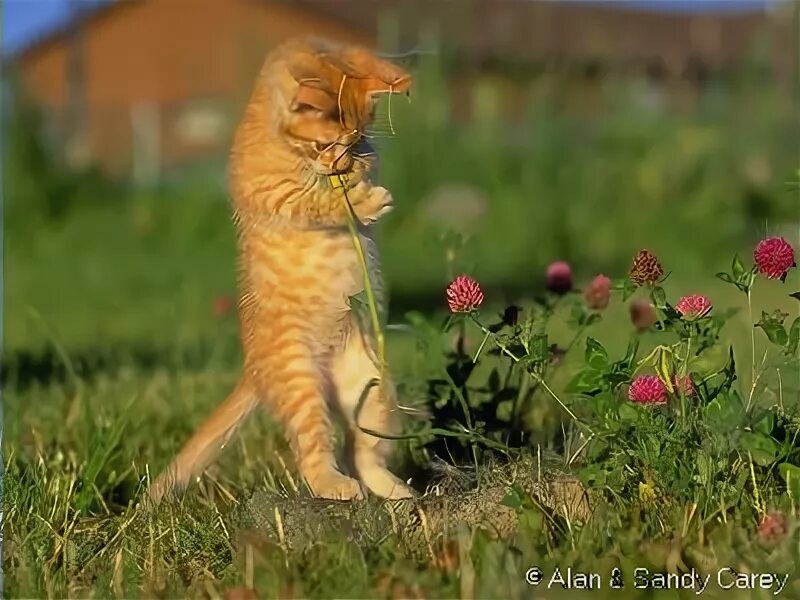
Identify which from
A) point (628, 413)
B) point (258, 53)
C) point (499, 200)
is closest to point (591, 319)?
point (628, 413)

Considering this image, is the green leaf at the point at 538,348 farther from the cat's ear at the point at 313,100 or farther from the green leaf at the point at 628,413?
the cat's ear at the point at 313,100

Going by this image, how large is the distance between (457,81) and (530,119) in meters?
0.69

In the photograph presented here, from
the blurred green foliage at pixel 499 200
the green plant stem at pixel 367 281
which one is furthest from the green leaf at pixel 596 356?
the blurred green foliage at pixel 499 200

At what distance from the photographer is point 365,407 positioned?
2164 mm

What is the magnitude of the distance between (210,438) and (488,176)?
4290 mm

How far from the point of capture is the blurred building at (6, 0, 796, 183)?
23.2 ft

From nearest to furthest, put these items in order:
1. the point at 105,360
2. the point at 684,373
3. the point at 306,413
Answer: the point at 684,373, the point at 306,413, the point at 105,360

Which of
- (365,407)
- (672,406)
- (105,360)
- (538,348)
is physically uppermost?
(538,348)

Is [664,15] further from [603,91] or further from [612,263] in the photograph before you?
[612,263]

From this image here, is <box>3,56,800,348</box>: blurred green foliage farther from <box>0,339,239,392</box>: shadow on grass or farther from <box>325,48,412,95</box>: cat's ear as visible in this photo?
<box>325,48,412,95</box>: cat's ear

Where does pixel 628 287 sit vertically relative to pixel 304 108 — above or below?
below

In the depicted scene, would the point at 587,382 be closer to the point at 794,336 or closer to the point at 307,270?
the point at 794,336

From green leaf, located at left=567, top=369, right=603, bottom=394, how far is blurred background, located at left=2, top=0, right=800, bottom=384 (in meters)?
2.23

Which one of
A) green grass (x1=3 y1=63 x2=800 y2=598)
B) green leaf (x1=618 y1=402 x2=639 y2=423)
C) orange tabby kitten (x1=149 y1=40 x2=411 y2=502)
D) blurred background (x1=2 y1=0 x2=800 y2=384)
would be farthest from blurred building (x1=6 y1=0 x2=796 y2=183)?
green leaf (x1=618 y1=402 x2=639 y2=423)
